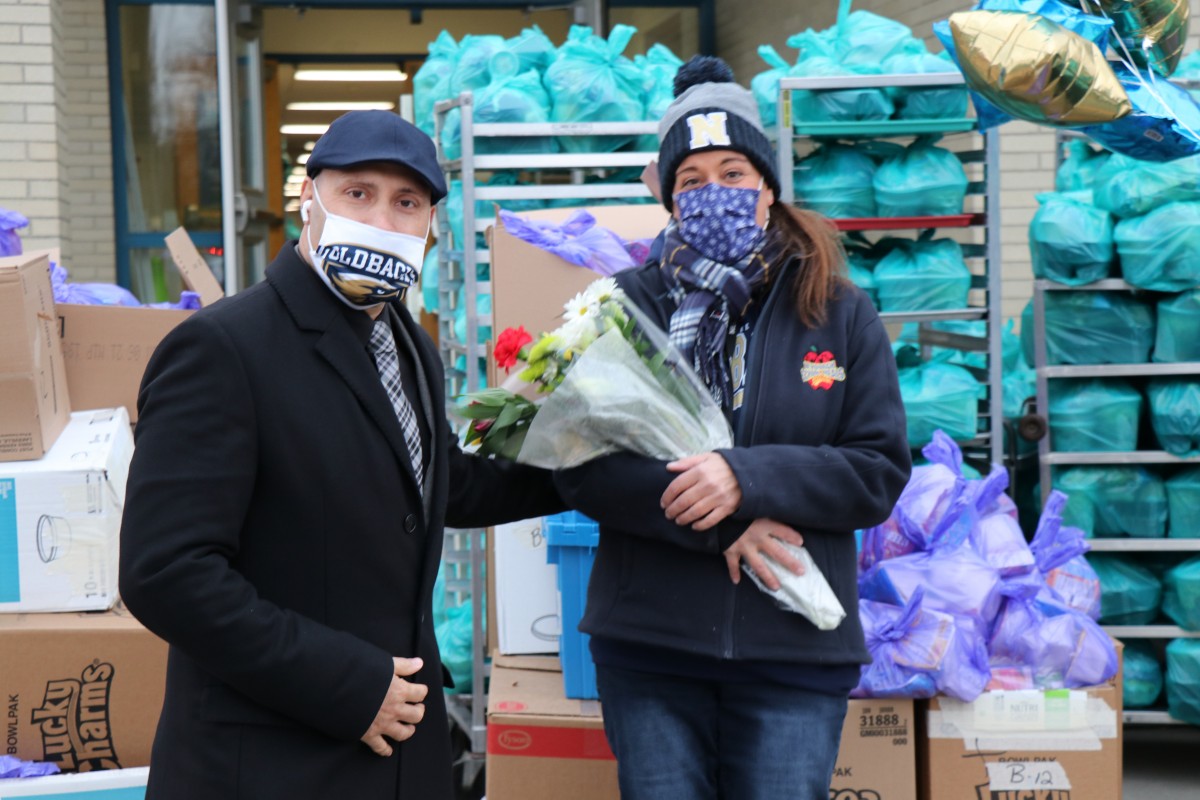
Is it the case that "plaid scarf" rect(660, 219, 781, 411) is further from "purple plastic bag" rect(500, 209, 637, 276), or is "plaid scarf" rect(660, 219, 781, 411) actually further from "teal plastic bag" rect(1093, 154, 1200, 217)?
"teal plastic bag" rect(1093, 154, 1200, 217)

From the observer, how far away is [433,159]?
2.05m

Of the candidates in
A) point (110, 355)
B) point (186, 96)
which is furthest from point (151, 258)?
point (110, 355)

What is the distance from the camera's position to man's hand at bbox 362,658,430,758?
198 centimetres

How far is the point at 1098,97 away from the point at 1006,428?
197cm

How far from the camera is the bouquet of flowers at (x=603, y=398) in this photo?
7.34 feet

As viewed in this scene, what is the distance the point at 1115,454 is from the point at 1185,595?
0.55 m

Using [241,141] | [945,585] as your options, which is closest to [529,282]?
[945,585]

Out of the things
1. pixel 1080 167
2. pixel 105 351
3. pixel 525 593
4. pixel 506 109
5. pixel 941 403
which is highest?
pixel 506 109

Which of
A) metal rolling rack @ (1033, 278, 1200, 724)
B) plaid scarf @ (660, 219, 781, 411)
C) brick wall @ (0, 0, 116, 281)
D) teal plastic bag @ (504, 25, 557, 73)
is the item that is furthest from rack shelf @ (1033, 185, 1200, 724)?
brick wall @ (0, 0, 116, 281)

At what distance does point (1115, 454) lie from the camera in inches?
184

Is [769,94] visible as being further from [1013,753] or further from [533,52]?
[1013,753]

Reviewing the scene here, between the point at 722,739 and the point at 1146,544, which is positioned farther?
the point at 1146,544

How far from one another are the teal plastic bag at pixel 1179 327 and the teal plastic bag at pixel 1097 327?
0.19 feet

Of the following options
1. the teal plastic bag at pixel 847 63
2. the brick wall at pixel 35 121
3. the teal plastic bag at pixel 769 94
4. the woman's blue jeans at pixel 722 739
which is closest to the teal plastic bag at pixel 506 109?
the teal plastic bag at pixel 769 94
